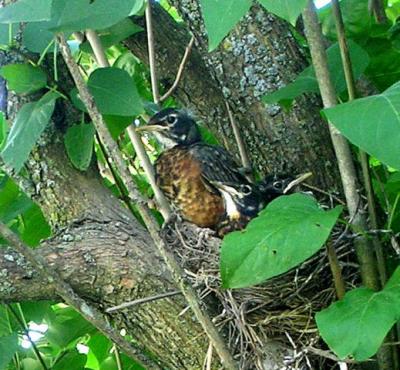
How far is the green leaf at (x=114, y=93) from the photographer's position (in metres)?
1.96

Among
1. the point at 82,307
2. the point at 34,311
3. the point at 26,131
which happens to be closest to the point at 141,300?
the point at 82,307

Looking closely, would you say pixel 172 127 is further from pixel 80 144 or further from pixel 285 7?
pixel 285 7

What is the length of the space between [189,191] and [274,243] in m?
1.11

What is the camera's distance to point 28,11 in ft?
4.31

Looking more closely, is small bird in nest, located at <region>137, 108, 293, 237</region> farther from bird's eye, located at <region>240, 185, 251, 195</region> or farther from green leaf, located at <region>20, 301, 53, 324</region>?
green leaf, located at <region>20, 301, 53, 324</region>

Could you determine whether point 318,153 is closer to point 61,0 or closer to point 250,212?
point 250,212

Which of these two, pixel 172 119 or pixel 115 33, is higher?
pixel 115 33

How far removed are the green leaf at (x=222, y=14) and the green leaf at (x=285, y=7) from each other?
0.03 m

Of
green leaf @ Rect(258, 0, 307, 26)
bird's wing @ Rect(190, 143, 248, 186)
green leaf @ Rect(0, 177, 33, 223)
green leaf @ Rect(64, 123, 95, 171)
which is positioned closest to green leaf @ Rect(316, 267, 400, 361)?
green leaf @ Rect(258, 0, 307, 26)

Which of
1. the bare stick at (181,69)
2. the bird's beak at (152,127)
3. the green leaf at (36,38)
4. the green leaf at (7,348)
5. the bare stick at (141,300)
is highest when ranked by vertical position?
the green leaf at (36,38)

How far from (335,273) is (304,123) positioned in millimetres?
479

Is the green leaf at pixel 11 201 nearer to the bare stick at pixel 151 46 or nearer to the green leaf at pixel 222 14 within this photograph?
the bare stick at pixel 151 46

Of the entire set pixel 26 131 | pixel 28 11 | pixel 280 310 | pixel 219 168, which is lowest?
pixel 280 310

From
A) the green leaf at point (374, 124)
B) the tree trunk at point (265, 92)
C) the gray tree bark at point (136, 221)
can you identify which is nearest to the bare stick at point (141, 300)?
the gray tree bark at point (136, 221)
